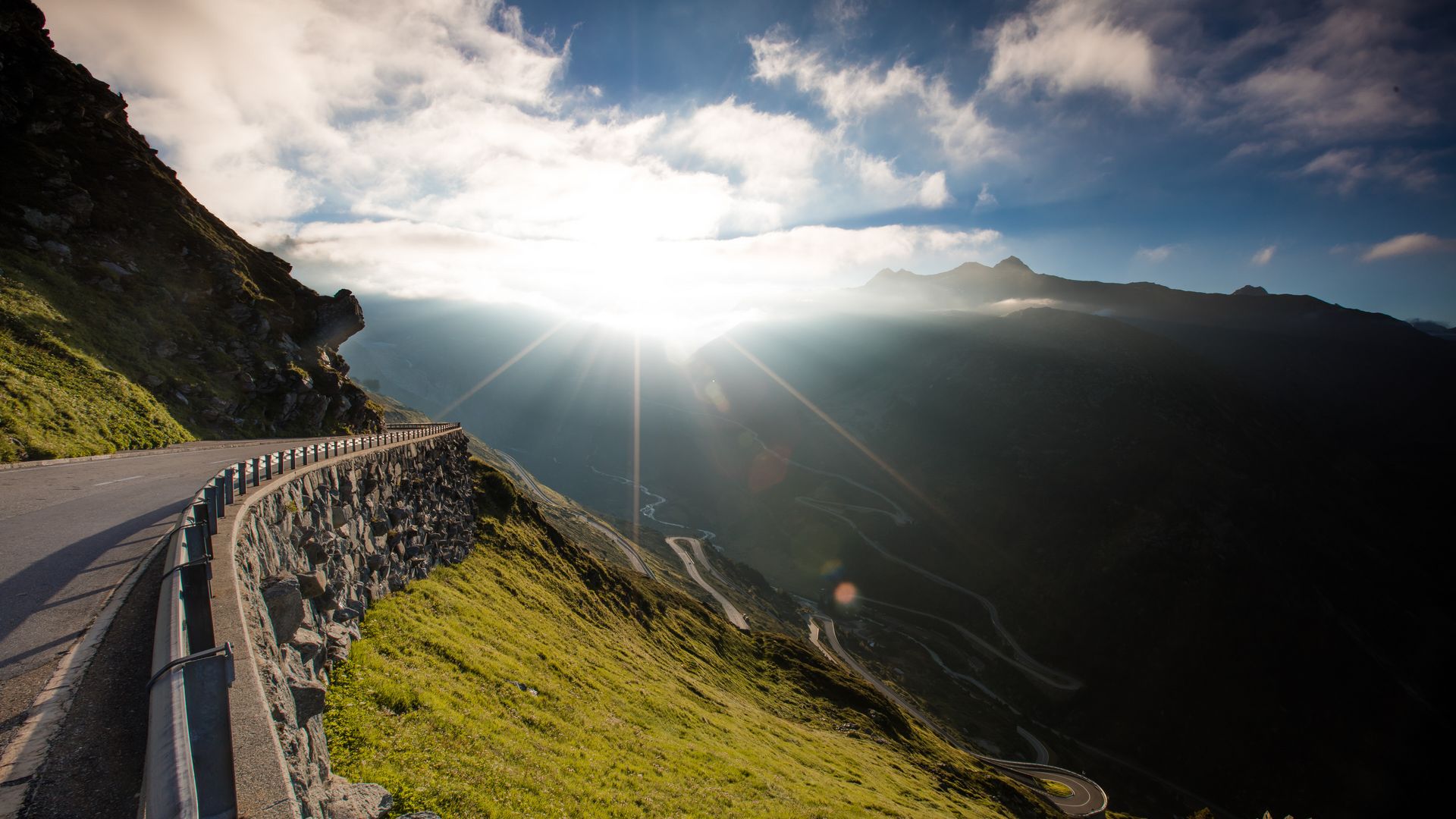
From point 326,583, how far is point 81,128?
63091 mm

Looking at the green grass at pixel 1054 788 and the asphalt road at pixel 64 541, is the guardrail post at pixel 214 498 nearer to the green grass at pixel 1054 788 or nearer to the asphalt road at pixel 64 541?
the asphalt road at pixel 64 541

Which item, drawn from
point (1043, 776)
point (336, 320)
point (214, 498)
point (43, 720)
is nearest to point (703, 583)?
point (1043, 776)

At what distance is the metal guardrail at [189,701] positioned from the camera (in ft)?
18.1

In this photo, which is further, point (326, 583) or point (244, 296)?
point (244, 296)

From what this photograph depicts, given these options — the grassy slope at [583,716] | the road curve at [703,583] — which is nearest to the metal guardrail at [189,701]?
the grassy slope at [583,716]

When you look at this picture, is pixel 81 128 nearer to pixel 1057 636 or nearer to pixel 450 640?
pixel 450 640

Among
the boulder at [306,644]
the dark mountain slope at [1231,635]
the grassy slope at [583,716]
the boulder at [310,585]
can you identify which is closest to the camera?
the boulder at [306,644]

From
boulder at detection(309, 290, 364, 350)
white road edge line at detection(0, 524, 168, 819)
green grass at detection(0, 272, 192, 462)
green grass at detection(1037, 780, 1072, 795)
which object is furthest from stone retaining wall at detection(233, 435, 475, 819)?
green grass at detection(1037, 780, 1072, 795)

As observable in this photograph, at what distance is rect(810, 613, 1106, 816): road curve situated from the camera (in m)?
84.6

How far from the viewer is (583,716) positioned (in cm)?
2198

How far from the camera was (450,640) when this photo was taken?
20312 mm

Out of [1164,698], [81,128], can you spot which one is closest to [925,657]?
[1164,698]

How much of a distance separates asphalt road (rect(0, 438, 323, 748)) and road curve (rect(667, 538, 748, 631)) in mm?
74447

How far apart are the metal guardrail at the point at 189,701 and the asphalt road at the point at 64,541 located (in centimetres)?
150
